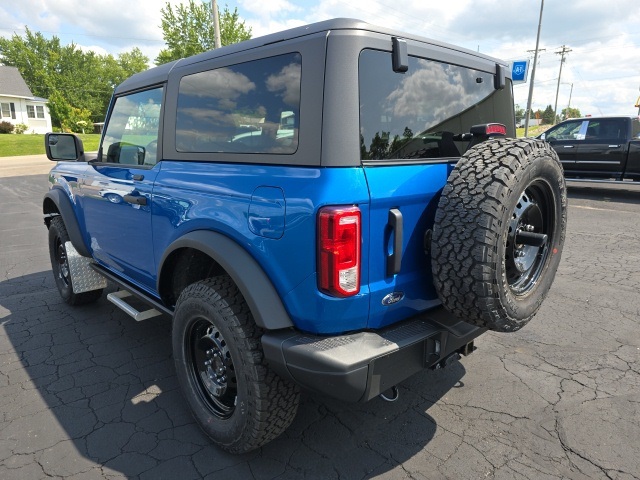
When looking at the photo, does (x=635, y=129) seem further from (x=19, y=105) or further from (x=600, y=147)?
(x=19, y=105)

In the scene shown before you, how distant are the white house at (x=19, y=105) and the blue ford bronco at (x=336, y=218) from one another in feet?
170

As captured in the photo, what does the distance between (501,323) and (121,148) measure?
9.58 feet

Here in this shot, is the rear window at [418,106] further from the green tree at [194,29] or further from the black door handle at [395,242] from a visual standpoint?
the green tree at [194,29]

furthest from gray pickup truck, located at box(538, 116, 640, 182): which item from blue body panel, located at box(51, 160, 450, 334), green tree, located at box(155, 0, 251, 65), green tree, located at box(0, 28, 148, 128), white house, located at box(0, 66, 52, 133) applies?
green tree, located at box(0, 28, 148, 128)

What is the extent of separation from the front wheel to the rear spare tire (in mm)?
911

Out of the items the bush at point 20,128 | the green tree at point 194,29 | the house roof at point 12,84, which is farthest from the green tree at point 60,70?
the green tree at point 194,29

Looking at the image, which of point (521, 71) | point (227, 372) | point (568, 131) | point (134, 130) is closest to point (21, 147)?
point (521, 71)

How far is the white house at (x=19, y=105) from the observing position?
147 ft

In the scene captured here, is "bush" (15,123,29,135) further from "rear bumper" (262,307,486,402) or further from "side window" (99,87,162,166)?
"rear bumper" (262,307,486,402)

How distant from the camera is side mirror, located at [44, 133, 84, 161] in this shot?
3.81 metres

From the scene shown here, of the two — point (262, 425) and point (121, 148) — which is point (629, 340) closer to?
point (262, 425)

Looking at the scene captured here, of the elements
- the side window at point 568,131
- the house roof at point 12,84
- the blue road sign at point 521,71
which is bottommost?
the side window at point 568,131

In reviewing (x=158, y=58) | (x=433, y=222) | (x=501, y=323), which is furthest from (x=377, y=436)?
(x=158, y=58)

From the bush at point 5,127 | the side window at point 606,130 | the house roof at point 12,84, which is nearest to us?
the side window at point 606,130
